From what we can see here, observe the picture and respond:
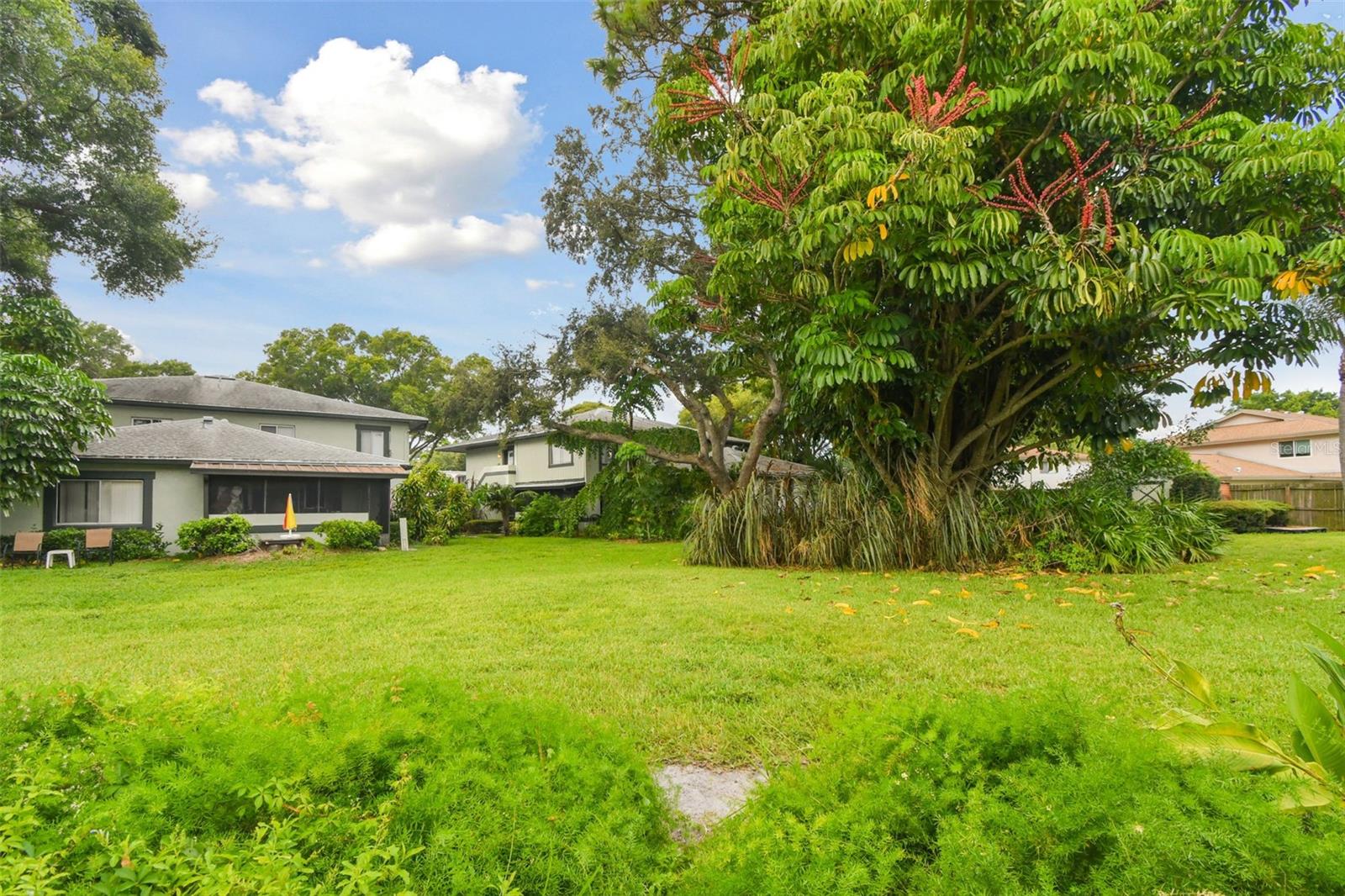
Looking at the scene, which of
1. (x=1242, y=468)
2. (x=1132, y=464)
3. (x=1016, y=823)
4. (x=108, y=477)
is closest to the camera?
(x=1016, y=823)

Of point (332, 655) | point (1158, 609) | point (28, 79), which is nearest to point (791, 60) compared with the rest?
point (1158, 609)

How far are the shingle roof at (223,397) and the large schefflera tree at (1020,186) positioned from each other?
19.6 m

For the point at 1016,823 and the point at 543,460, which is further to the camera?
the point at 543,460

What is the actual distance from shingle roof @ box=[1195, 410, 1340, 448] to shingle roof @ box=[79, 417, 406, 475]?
3232 centimetres

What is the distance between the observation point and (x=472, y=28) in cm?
921

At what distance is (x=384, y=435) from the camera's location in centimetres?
2478

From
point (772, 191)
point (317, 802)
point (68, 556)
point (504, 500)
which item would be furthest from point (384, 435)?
point (317, 802)

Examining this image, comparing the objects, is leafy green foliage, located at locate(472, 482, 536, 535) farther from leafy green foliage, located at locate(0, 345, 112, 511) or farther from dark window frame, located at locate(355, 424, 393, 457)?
leafy green foliage, located at locate(0, 345, 112, 511)

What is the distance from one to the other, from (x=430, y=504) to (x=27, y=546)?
28.8 ft

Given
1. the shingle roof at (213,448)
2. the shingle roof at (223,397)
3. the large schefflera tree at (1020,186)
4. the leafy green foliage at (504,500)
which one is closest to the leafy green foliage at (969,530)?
the large schefflera tree at (1020,186)

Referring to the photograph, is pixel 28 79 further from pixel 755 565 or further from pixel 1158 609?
pixel 1158 609

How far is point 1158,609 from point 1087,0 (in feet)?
17.4

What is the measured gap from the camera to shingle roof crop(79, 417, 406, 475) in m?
15.0

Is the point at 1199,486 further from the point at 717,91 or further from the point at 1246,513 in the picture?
the point at 717,91
